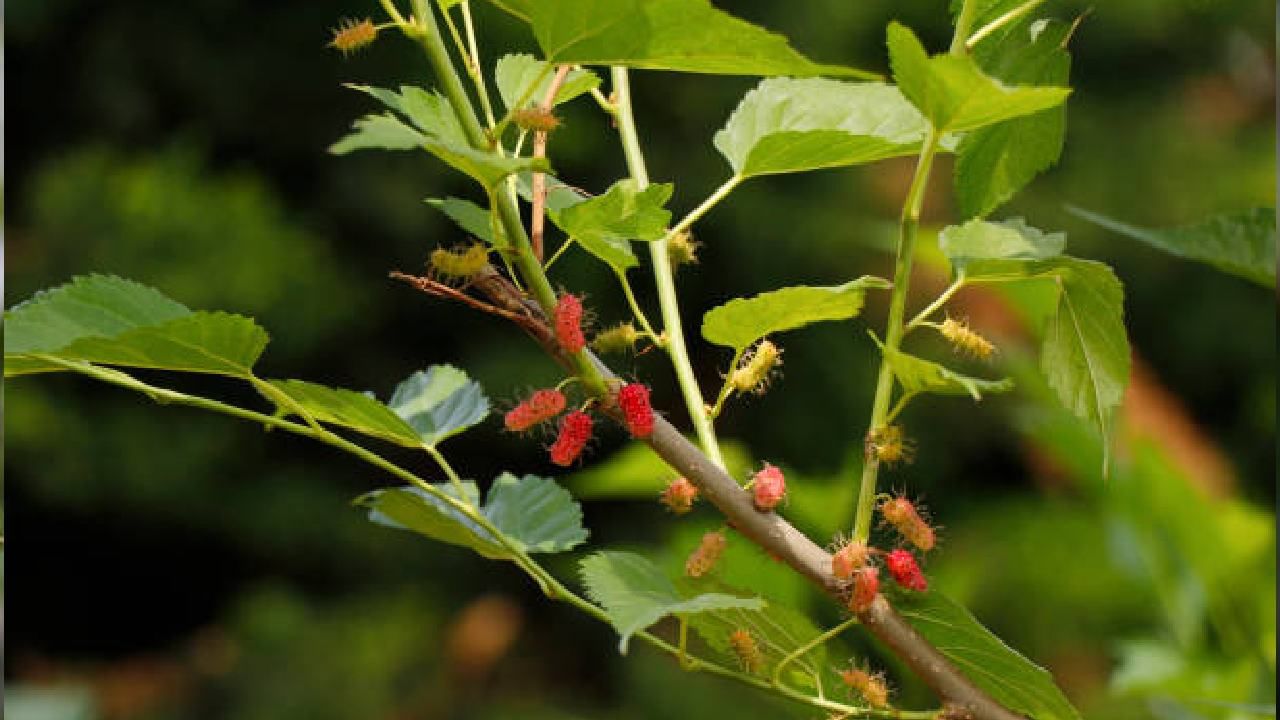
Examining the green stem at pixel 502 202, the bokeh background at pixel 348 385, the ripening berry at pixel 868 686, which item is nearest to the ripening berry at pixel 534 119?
the green stem at pixel 502 202

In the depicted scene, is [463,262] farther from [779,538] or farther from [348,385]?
[348,385]

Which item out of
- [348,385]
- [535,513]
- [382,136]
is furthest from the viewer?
[348,385]

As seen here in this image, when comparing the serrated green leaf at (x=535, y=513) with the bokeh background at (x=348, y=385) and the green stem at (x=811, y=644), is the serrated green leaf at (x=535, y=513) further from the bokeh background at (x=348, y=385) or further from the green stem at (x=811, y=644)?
the bokeh background at (x=348, y=385)

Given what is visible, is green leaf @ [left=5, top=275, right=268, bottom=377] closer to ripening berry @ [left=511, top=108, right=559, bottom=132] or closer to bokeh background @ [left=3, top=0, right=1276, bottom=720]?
ripening berry @ [left=511, top=108, right=559, bottom=132]

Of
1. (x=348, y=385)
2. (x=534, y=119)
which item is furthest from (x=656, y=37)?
(x=348, y=385)

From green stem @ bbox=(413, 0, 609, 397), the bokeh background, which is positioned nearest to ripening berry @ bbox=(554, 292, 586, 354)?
green stem @ bbox=(413, 0, 609, 397)
